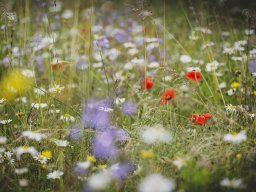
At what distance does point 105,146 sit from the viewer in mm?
1774

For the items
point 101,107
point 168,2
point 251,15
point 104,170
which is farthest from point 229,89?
point 168,2

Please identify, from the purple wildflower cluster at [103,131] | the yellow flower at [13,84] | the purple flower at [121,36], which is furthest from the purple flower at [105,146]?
the purple flower at [121,36]

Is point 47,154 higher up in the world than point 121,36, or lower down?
lower down

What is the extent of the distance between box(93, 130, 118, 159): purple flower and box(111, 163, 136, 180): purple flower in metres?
0.11

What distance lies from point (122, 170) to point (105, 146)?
223mm

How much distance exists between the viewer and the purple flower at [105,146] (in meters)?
1.77

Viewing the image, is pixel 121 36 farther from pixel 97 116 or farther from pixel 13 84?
pixel 97 116

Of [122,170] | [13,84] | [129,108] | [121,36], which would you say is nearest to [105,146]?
[122,170]

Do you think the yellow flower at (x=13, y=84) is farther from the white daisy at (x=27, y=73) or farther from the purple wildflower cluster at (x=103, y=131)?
the purple wildflower cluster at (x=103, y=131)

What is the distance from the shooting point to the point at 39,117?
2.10 metres

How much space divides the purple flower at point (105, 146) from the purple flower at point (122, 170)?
112 millimetres

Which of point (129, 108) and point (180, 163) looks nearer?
point (180, 163)

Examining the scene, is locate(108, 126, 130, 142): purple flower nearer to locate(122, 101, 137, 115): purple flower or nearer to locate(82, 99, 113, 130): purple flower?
locate(82, 99, 113, 130): purple flower

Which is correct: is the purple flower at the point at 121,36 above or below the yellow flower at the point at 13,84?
above
